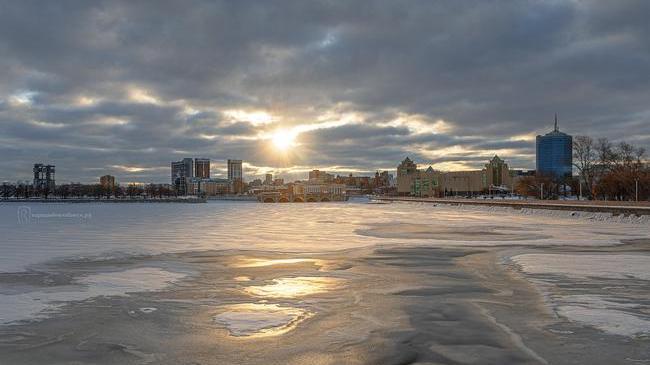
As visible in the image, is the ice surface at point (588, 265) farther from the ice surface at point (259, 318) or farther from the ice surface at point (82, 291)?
the ice surface at point (82, 291)

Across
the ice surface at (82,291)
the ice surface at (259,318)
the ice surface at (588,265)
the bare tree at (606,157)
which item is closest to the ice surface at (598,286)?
the ice surface at (588,265)

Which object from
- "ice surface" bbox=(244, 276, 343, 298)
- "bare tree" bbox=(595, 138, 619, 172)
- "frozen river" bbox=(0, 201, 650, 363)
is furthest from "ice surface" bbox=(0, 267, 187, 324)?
"bare tree" bbox=(595, 138, 619, 172)

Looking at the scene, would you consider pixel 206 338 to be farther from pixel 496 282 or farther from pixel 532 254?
pixel 532 254

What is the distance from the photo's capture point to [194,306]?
11.8 metres

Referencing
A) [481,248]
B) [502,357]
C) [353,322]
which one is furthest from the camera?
[481,248]

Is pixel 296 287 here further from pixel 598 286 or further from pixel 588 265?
pixel 588 265

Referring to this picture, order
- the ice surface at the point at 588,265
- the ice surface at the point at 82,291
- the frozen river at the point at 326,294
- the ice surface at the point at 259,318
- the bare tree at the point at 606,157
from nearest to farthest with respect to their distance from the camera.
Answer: the frozen river at the point at 326,294, the ice surface at the point at 259,318, the ice surface at the point at 82,291, the ice surface at the point at 588,265, the bare tree at the point at 606,157

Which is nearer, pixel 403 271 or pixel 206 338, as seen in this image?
pixel 206 338

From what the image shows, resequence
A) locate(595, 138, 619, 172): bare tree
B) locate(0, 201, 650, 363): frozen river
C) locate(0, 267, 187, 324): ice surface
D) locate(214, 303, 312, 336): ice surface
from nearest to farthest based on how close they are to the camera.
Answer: locate(0, 201, 650, 363): frozen river
locate(214, 303, 312, 336): ice surface
locate(0, 267, 187, 324): ice surface
locate(595, 138, 619, 172): bare tree

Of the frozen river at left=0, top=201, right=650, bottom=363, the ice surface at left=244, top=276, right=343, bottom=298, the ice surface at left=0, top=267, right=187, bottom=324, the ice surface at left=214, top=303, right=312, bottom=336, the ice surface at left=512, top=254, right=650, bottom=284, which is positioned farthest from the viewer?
the ice surface at left=512, top=254, right=650, bottom=284

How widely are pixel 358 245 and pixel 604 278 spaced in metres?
12.8

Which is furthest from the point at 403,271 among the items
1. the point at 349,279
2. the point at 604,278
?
the point at 604,278

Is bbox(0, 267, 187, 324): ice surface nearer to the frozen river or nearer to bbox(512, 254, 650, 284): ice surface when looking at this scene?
the frozen river

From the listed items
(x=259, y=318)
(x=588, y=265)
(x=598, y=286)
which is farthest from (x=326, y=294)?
(x=588, y=265)
